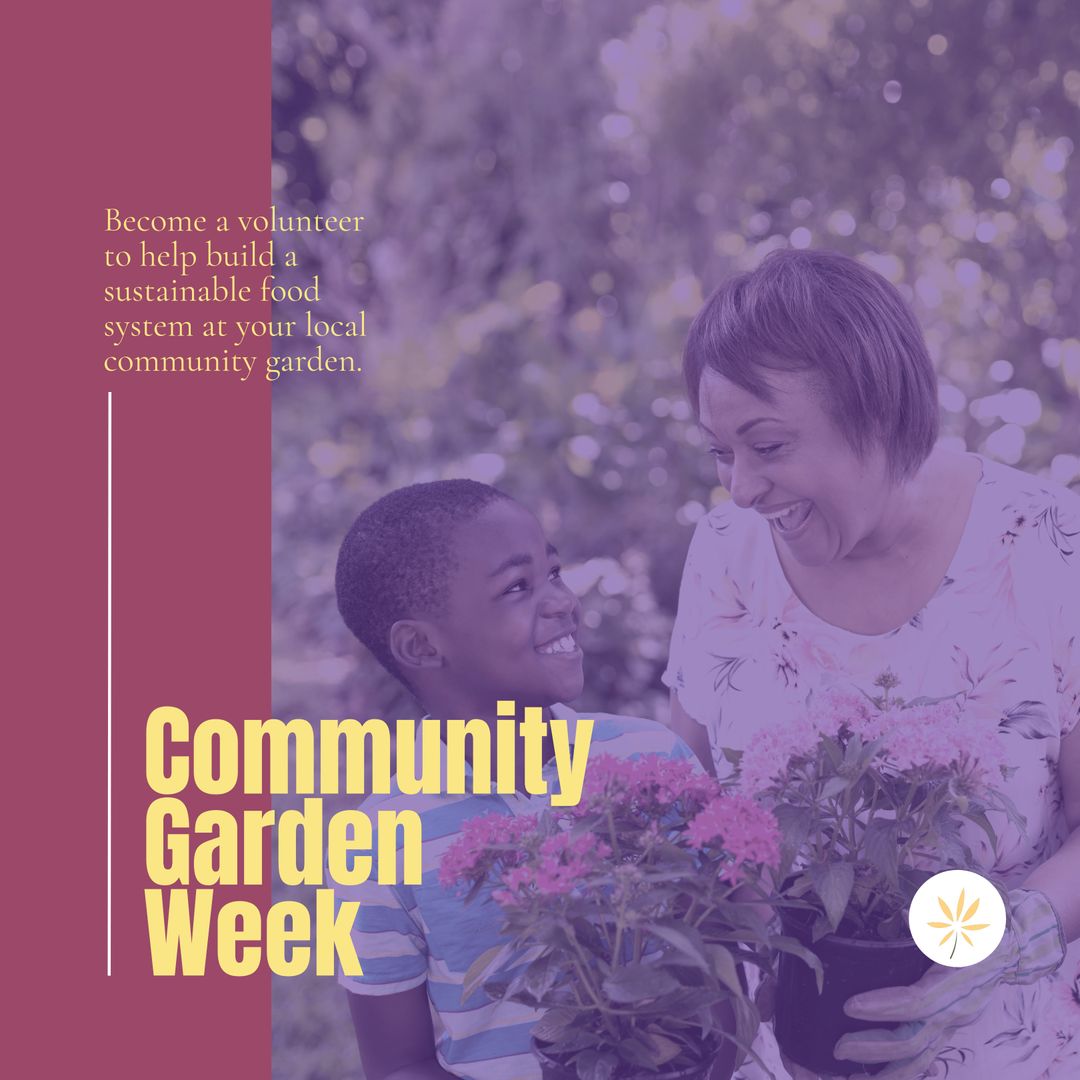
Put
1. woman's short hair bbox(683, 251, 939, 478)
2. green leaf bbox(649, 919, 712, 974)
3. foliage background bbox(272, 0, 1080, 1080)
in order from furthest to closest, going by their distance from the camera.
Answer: foliage background bbox(272, 0, 1080, 1080) < woman's short hair bbox(683, 251, 939, 478) < green leaf bbox(649, 919, 712, 974)

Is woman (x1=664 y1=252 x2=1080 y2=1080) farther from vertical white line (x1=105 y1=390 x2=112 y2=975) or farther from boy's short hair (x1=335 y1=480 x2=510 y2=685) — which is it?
vertical white line (x1=105 y1=390 x2=112 y2=975)

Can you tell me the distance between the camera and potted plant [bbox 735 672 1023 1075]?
4.06 feet

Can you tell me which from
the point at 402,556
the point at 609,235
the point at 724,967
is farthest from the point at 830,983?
the point at 609,235

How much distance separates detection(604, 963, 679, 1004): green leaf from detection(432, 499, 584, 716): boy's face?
483 mm

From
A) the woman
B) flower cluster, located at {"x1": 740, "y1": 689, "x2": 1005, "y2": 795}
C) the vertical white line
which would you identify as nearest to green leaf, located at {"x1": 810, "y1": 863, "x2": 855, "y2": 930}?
flower cluster, located at {"x1": 740, "y1": 689, "x2": 1005, "y2": 795}

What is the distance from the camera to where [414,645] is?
1607 mm

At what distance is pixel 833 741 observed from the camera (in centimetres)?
129

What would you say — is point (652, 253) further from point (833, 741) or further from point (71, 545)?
point (833, 741)

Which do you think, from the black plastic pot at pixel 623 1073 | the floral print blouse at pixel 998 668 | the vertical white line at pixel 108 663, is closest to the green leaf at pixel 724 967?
the black plastic pot at pixel 623 1073

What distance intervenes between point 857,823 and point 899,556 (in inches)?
20.3

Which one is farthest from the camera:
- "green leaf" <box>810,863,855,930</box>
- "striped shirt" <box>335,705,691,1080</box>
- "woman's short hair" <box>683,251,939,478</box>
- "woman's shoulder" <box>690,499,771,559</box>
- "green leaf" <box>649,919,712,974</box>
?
"woman's shoulder" <box>690,499,771,559</box>

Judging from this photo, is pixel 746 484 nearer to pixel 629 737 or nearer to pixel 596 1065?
pixel 629 737

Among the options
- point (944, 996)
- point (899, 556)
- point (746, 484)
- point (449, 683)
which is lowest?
point (944, 996)

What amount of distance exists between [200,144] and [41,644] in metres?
1.35
